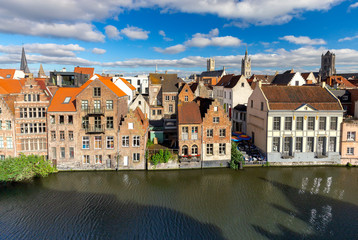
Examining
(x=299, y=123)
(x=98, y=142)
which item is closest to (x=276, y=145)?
(x=299, y=123)

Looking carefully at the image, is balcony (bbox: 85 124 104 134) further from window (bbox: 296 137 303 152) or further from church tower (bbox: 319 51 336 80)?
church tower (bbox: 319 51 336 80)

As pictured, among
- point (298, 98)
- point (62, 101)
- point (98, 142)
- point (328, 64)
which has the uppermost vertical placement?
point (328, 64)

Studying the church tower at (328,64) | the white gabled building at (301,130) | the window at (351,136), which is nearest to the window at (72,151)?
the white gabled building at (301,130)

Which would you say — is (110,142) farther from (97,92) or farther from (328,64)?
(328,64)

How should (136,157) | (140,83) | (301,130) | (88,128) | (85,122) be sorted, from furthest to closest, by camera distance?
(140,83)
(301,130)
(136,157)
(85,122)
(88,128)

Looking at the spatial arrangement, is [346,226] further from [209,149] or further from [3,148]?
[3,148]
